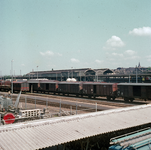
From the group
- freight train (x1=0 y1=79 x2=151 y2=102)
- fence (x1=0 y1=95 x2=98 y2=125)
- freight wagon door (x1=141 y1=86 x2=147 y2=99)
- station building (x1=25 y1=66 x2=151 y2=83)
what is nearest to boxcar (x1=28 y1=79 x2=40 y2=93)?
freight train (x1=0 y1=79 x2=151 y2=102)

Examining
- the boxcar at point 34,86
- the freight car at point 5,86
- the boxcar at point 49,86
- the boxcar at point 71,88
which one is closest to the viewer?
the boxcar at point 71,88

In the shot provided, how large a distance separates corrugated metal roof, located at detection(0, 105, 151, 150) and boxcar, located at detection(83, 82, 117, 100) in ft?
72.9

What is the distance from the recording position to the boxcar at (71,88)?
45638 mm

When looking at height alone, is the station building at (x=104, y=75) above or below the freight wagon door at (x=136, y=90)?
above

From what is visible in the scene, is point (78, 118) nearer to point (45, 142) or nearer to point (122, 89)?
point (45, 142)

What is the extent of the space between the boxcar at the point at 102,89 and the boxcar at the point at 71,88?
1.94 m

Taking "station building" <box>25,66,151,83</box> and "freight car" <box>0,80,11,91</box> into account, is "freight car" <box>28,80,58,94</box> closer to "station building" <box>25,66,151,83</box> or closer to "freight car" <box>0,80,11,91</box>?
"freight car" <box>0,80,11,91</box>

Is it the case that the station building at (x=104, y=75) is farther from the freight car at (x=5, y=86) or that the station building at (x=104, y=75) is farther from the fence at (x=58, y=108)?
the fence at (x=58, y=108)

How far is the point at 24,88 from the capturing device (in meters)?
57.1

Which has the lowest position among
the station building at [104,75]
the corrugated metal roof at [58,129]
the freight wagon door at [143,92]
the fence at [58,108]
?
the fence at [58,108]

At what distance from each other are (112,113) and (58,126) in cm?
687

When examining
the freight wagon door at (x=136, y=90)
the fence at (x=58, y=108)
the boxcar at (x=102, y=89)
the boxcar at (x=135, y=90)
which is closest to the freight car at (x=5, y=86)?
the boxcar at (x=102, y=89)

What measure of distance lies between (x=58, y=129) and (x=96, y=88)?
30.6m

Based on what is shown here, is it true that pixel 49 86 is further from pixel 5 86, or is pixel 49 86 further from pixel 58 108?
pixel 58 108
